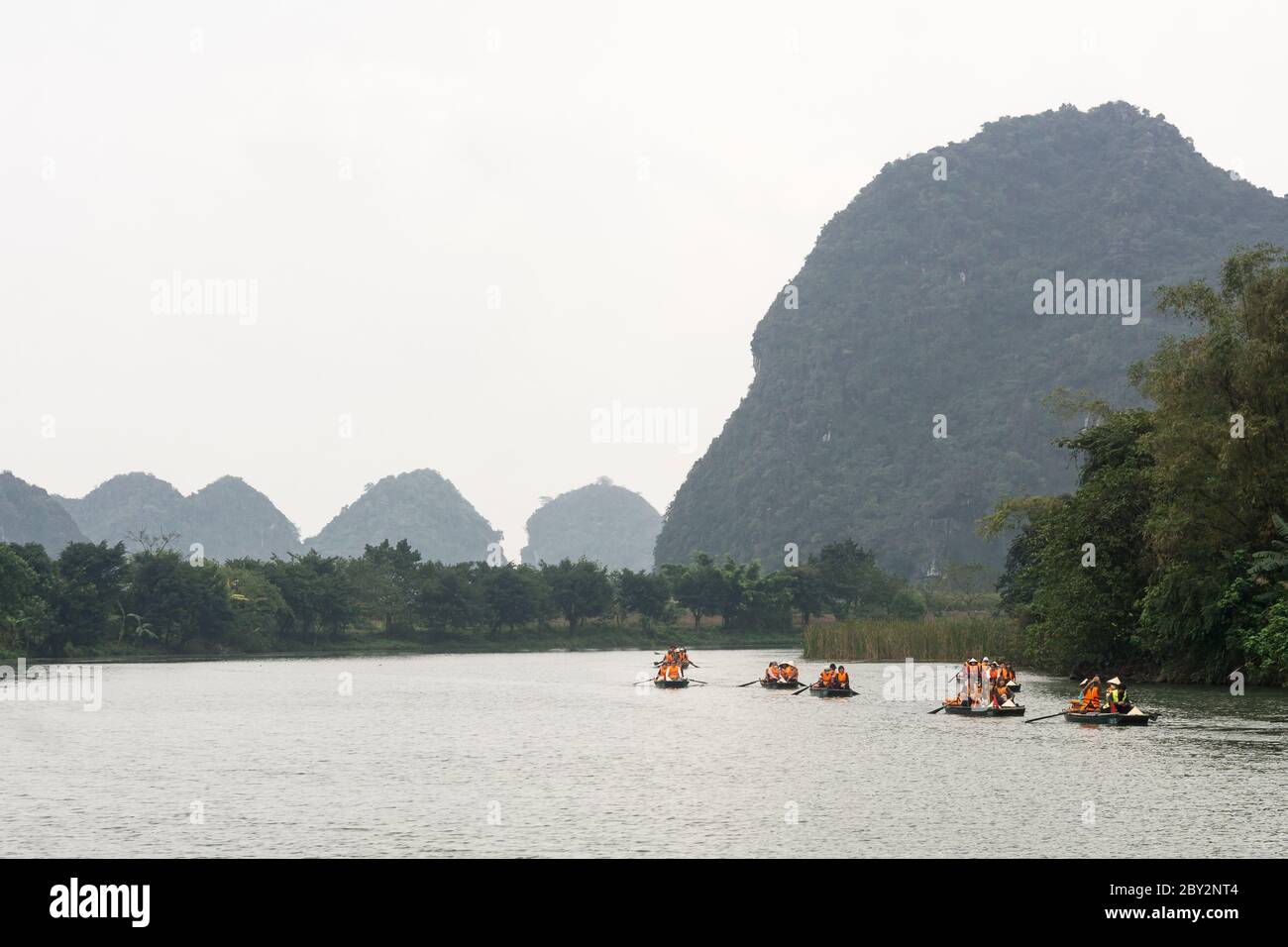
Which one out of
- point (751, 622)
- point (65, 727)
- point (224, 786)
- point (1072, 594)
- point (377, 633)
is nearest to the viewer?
point (224, 786)

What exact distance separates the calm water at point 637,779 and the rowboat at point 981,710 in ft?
1.39

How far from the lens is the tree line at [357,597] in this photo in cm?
9406

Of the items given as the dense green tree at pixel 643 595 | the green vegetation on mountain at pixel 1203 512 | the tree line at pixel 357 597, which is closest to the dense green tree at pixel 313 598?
the tree line at pixel 357 597

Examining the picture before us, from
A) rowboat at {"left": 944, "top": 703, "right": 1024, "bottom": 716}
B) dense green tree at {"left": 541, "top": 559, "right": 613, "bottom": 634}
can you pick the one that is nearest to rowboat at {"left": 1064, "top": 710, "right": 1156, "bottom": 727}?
rowboat at {"left": 944, "top": 703, "right": 1024, "bottom": 716}

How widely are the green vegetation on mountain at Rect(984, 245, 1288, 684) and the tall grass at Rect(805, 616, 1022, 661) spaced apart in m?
12.9

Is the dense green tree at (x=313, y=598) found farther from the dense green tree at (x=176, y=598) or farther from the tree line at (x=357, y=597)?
the dense green tree at (x=176, y=598)

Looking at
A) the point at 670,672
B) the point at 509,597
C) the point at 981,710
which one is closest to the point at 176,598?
the point at 509,597

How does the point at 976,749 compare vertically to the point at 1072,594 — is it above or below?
below

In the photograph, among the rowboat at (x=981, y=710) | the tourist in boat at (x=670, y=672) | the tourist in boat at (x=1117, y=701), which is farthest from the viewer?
the tourist in boat at (x=670, y=672)

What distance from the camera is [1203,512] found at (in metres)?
51.1
